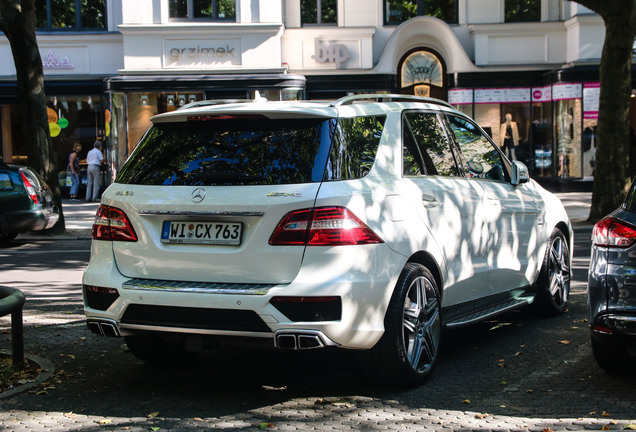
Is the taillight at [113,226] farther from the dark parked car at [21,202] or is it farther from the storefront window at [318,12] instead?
the storefront window at [318,12]

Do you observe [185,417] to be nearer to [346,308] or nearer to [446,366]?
[346,308]

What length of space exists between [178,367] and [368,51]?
65.0 feet

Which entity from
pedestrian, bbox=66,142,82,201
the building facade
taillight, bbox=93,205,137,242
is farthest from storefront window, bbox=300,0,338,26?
taillight, bbox=93,205,137,242

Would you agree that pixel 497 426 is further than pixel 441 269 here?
No

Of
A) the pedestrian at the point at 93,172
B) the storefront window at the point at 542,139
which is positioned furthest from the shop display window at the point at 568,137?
the pedestrian at the point at 93,172

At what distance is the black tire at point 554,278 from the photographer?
717 cm

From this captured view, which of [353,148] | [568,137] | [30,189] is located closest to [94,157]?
[30,189]

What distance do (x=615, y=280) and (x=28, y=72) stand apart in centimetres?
1301

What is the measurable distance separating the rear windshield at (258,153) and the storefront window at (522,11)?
2111 centimetres

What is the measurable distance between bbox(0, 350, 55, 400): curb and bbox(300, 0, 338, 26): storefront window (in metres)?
19.9

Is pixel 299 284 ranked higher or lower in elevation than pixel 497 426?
higher

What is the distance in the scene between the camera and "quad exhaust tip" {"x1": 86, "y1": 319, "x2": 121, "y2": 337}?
499cm

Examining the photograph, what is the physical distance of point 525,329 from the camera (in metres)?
7.02

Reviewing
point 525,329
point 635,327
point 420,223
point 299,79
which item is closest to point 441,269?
point 420,223
